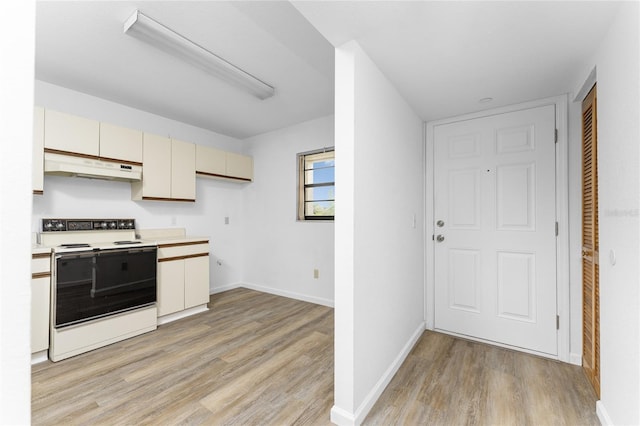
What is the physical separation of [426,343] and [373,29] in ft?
8.43

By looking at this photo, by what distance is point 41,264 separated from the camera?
2344 mm

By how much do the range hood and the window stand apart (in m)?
1.99

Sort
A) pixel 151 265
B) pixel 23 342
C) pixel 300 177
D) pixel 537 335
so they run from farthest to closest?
pixel 300 177 < pixel 151 265 < pixel 537 335 < pixel 23 342

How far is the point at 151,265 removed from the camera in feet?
9.87

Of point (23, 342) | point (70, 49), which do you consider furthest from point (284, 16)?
point (23, 342)

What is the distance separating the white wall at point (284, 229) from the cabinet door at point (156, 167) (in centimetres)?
139

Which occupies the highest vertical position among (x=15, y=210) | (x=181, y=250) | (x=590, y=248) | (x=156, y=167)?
(x=156, y=167)

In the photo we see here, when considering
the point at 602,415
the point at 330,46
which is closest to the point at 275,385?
the point at 602,415

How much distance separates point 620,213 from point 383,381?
166 cm

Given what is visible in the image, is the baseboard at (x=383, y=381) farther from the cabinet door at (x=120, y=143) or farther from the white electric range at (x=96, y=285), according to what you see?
the cabinet door at (x=120, y=143)

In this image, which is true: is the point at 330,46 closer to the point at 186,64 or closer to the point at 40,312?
the point at 186,64

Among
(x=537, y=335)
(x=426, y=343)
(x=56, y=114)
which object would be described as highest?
(x=56, y=114)

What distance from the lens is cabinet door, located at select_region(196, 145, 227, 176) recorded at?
12.5 feet

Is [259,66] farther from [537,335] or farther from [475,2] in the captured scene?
[537,335]
